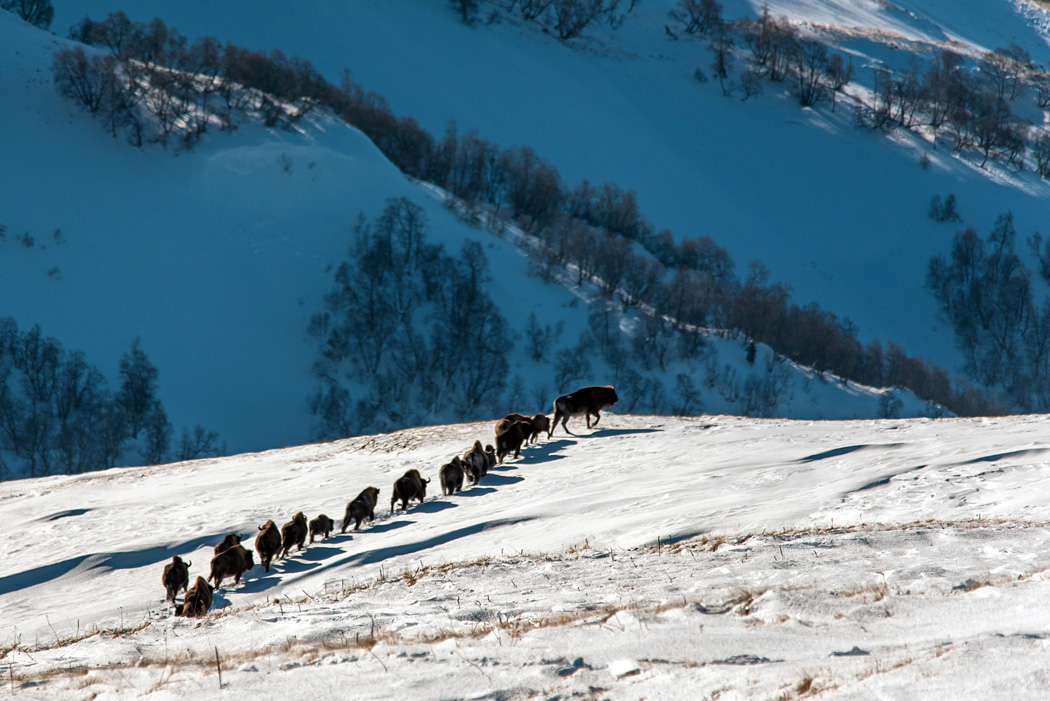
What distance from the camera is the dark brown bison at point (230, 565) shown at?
398 inches

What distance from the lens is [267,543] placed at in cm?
1084

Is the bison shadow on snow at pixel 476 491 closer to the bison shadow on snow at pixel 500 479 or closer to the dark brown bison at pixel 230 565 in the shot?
the bison shadow on snow at pixel 500 479

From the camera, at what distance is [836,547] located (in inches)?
318

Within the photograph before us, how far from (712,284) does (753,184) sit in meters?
37.9

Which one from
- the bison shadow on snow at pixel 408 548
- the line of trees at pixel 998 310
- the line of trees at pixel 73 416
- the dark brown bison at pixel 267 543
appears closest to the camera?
the bison shadow on snow at pixel 408 548

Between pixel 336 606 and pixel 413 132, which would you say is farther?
pixel 413 132

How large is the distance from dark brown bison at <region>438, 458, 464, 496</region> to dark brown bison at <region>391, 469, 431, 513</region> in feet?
1.87

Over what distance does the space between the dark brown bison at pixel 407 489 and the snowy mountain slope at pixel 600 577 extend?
0.28 meters

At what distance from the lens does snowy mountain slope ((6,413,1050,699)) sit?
5.05 meters

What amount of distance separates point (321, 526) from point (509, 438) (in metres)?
5.54

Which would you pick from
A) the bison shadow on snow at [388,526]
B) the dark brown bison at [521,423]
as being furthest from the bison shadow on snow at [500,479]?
the bison shadow on snow at [388,526]

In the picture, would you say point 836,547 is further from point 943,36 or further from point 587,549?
point 943,36

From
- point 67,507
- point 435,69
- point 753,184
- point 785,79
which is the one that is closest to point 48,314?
point 67,507

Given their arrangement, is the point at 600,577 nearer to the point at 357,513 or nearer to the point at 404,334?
the point at 357,513
